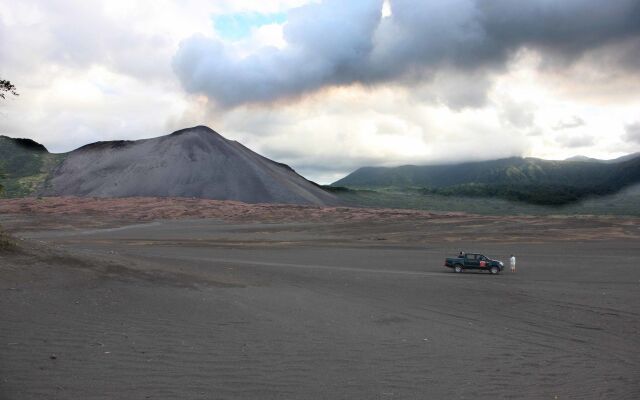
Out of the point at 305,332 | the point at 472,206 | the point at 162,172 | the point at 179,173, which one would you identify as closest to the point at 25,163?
the point at 162,172

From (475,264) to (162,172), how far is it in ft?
350

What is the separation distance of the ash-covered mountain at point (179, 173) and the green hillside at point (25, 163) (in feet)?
9.89

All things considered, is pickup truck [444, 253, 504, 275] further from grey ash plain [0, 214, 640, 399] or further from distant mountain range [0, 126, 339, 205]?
distant mountain range [0, 126, 339, 205]

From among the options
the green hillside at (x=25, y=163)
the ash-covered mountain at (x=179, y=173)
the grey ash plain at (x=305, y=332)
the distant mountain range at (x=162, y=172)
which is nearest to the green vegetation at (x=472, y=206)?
the distant mountain range at (x=162, y=172)

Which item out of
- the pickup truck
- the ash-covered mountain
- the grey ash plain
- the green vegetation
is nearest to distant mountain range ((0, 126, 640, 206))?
the ash-covered mountain

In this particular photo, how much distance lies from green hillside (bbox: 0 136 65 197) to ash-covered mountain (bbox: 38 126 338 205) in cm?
302

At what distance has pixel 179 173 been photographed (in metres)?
122

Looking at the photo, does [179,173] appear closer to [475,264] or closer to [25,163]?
[25,163]

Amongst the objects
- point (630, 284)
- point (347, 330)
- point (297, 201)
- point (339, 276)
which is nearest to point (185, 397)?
point (347, 330)

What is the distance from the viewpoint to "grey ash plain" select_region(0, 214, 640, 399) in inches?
332

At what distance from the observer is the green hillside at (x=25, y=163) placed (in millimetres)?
120869

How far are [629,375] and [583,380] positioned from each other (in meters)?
1.12

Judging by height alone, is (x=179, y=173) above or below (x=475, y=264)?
above

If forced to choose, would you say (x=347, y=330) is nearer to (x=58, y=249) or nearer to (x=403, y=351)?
(x=403, y=351)
